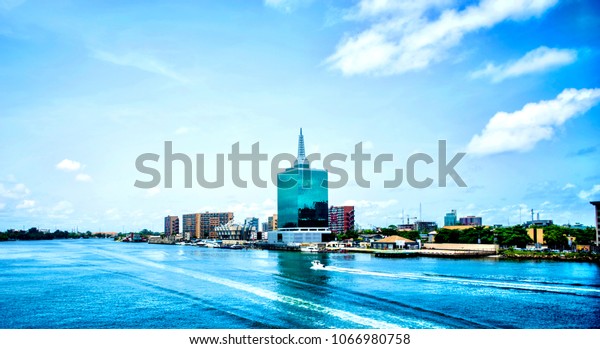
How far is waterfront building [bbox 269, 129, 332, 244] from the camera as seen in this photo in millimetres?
68750

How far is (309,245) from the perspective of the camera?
63.3 m

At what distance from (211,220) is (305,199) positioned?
57210mm

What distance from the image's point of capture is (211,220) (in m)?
121

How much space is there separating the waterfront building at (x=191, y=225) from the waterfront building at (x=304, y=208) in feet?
178

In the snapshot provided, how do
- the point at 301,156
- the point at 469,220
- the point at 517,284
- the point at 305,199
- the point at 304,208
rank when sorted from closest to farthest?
the point at 517,284 → the point at 304,208 → the point at 305,199 → the point at 301,156 → the point at 469,220

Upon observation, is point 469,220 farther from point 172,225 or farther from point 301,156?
point 172,225

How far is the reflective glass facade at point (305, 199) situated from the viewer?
69.6m

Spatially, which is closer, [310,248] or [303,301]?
[303,301]

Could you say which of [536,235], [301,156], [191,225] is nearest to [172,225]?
[191,225]

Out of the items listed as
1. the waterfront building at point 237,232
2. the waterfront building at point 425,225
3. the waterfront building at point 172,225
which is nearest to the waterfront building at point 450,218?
the waterfront building at point 425,225

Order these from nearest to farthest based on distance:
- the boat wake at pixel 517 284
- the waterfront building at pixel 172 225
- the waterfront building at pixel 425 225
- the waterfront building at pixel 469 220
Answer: the boat wake at pixel 517 284
the waterfront building at pixel 425 225
the waterfront building at pixel 469 220
the waterfront building at pixel 172 225

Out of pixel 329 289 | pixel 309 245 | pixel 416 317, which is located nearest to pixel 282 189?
pixel 309 245

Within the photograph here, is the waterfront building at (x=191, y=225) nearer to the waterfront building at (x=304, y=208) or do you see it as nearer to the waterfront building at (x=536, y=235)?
the waterfront building at (x=304, y=208)
